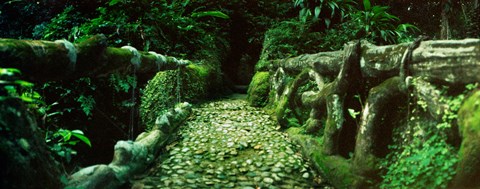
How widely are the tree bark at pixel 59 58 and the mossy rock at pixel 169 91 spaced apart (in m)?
4.06

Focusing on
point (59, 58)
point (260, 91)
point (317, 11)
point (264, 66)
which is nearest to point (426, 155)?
point (59, 58)

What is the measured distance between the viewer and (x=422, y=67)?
3.08 m

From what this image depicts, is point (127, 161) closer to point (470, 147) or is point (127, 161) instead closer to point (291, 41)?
point (470, 147)

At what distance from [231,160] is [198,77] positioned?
4.82 meters

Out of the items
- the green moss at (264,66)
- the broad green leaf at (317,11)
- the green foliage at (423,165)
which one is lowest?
the green foliage at (423,165)

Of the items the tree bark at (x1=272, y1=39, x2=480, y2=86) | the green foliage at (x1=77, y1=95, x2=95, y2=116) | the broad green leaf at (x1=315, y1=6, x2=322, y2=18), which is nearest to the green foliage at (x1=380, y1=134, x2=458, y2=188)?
the tree bark at (x1=272, y1=39, x2=480, y2=86)

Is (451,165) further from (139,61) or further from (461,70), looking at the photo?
(139,61)

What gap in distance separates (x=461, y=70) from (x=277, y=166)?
261 cm

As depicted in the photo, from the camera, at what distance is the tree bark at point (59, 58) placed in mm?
2084

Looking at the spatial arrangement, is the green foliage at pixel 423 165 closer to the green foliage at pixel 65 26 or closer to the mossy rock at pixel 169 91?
the mossy rock at pixel 169 91

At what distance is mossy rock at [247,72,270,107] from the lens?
8984 mm

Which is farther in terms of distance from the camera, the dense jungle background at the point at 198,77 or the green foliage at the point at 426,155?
the dense jungle background at the point at 198,77

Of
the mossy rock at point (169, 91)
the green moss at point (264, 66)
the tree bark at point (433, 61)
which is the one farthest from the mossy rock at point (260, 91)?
the tree bark at point (433, 61)

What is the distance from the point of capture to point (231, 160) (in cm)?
486
